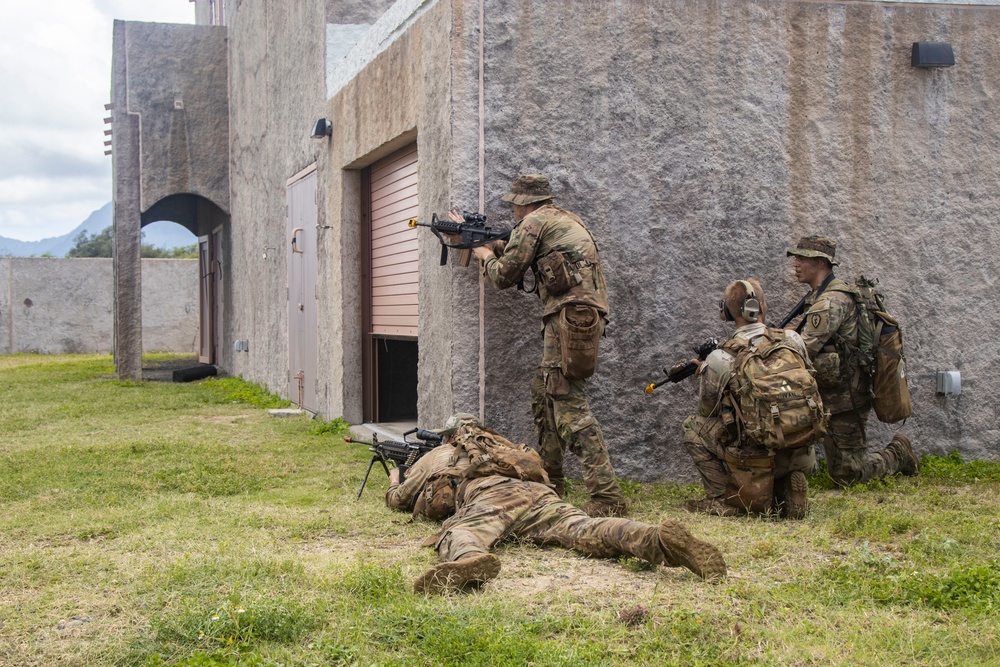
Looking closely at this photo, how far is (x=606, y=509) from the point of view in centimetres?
594

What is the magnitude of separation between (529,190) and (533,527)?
7.94ft

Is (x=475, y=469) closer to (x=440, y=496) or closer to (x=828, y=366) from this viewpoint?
(x=440, y=496)

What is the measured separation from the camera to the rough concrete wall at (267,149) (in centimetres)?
1144

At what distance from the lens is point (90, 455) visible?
25.9ft

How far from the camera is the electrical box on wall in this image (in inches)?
302

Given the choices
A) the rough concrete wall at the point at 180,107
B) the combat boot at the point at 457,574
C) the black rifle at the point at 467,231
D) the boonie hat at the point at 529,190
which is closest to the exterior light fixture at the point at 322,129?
the black rifle at the point at 467,231

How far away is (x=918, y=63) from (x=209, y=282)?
15.1m

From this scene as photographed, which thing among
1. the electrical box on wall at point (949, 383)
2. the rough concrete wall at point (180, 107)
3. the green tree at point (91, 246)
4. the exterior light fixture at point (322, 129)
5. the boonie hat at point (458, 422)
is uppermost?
the green tree at point (91, 246)

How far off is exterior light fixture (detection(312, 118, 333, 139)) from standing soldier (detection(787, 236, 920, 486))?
5.25 meters

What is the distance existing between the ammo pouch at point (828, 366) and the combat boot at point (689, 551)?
2.84 meters

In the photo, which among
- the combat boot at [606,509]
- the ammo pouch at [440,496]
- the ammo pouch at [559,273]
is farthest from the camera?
the ammo pouch at [559,273]

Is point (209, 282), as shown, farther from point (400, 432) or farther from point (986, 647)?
point (986, 647)

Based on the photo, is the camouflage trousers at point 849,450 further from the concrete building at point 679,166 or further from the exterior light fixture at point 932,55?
the exterior light fixture at point 932,55

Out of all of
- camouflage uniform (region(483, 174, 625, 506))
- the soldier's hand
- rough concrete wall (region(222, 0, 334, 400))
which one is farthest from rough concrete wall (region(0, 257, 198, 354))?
camouflage uniform (region(483, 174, 625, 506))
